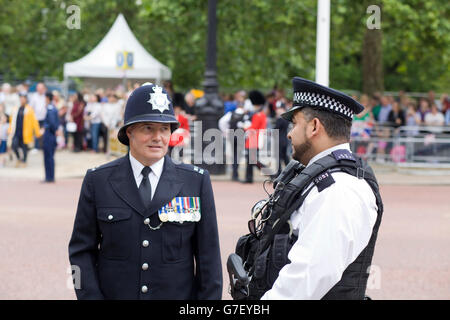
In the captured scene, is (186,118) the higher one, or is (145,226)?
(145,226)

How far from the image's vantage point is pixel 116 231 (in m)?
3.50

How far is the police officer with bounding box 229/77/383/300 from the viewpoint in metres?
2.74

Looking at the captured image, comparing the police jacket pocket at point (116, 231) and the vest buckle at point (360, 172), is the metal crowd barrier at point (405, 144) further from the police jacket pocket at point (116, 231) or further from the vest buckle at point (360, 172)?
the vest buckle at point (360, 172)

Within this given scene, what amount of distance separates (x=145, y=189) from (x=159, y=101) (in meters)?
0.39

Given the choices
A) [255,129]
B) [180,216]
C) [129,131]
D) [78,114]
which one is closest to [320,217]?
[180,216]

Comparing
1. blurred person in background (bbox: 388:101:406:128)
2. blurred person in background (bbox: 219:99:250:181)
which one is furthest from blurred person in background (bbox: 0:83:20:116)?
blurred person in background (bbox: 388:101:406:128)

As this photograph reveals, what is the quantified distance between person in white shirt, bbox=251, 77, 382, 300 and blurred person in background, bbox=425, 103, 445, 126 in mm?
17439

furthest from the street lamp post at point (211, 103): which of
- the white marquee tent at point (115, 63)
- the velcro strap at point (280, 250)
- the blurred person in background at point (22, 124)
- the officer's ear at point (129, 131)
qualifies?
the velcro strap at point (280, 250)

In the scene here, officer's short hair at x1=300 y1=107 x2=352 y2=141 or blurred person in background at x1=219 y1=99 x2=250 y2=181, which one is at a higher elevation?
officer's short hair at x1=300 y1=107 x2=352 y2=141

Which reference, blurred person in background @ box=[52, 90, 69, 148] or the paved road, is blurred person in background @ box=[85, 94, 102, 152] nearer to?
blurred person in background @ box=[52, 90, 69, 148]

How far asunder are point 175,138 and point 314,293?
12832mm

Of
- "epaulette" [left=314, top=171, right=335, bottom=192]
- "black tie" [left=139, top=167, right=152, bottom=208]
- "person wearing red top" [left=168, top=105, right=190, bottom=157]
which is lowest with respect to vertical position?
"person wearing red top" [left=168, top=105, right=190, bottom=157]

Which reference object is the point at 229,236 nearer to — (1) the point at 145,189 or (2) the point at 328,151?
(1) the point at 145,189

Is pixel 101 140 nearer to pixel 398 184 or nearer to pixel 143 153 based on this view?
pixel 398 184
